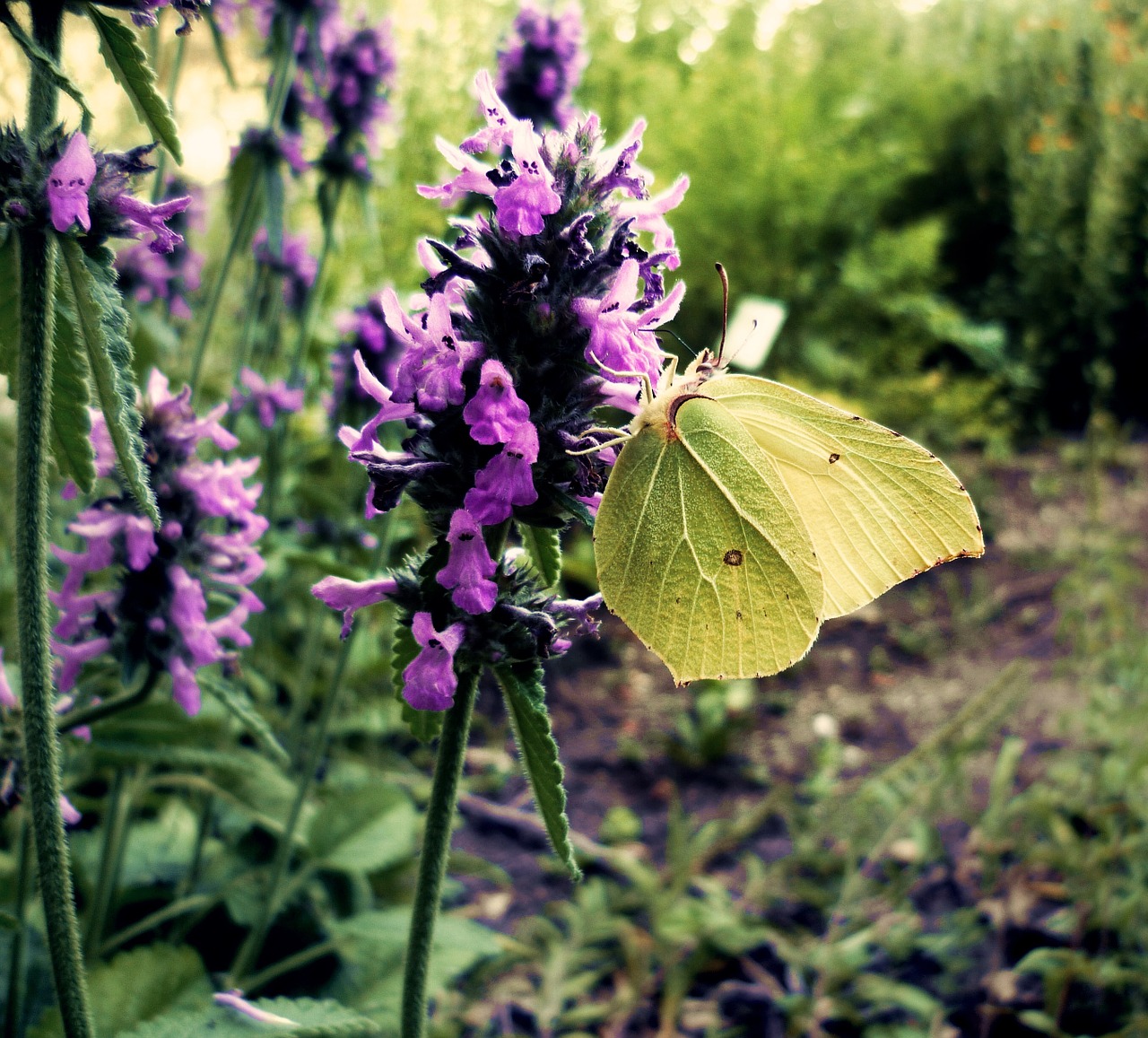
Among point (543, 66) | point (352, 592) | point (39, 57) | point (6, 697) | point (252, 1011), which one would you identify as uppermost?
point (543, 66)

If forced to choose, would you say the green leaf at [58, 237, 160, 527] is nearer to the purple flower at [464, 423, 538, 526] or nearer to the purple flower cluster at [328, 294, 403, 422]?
the purple flower at [464, 423, 538, 526]

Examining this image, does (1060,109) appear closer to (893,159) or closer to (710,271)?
(893,159)

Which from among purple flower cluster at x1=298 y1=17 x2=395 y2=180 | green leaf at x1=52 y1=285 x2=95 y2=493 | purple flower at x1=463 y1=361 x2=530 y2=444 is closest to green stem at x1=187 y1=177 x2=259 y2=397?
purple flower cluster at x1=298 y1=17 x2=395 y2=180

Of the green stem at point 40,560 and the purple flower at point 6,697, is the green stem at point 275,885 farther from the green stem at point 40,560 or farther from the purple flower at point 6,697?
the green stem at point 40,560

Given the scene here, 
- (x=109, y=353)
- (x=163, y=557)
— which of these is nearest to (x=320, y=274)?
(x=163, y=557)

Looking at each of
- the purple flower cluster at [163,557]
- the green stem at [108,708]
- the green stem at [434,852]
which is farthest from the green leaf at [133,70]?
the green stem at [108,708]

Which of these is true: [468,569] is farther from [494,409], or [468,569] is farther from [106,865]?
[106,865]

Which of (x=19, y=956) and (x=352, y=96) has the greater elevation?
(x=352, y=96)
